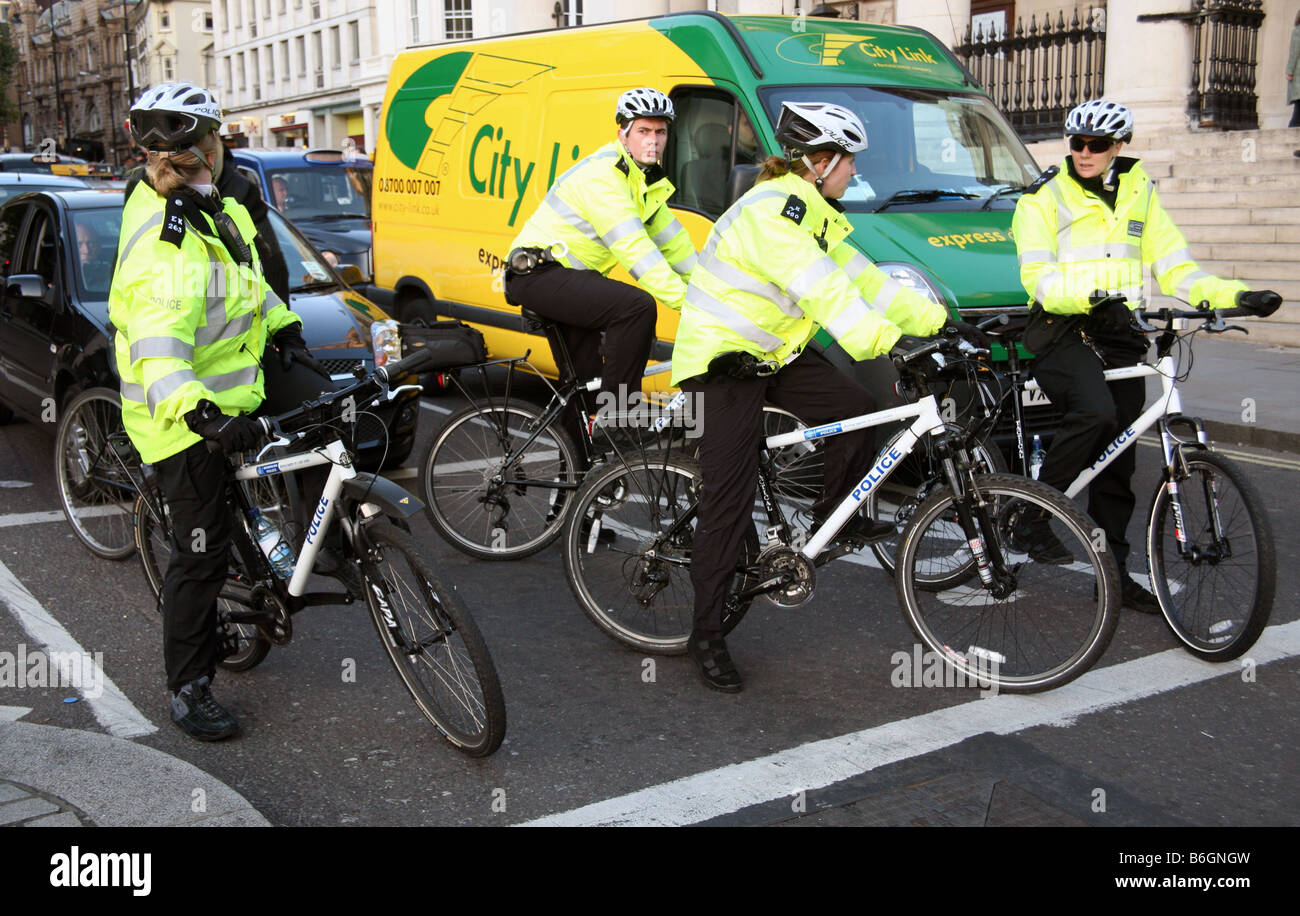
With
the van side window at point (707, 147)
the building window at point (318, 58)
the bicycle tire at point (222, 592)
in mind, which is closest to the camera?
the bicycle tire at point (222, 592)

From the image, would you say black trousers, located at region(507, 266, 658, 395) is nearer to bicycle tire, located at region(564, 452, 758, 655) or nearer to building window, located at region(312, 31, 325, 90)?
bicycle tire, located at region(564, 452, 758, 655)

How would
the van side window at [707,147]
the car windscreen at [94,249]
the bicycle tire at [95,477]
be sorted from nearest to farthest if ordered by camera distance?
the bicycle tire at [95,477] → the car windscreen at [94,249] → the van side window at [707,147]

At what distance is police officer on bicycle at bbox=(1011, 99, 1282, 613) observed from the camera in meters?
5.33

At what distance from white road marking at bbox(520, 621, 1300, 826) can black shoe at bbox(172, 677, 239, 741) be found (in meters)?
1.23

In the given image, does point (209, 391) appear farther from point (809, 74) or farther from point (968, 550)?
point (809, 74)

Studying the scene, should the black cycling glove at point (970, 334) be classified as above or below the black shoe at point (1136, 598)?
above

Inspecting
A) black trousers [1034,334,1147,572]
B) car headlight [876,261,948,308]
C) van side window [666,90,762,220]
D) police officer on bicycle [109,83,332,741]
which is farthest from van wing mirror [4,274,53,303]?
black trousers [1034,334,1147,572]

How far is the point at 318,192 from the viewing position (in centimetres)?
1516

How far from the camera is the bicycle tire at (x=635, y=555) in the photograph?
5.04 meters

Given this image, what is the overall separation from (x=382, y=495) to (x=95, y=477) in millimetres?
2722

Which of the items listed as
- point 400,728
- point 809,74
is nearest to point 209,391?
point 400,728

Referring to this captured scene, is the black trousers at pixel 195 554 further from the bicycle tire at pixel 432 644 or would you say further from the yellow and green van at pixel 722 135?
the yellow and green van at pixel 722 135

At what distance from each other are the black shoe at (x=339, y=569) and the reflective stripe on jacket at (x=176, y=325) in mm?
560

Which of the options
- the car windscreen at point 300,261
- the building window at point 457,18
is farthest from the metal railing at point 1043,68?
the building window at point 457,18
